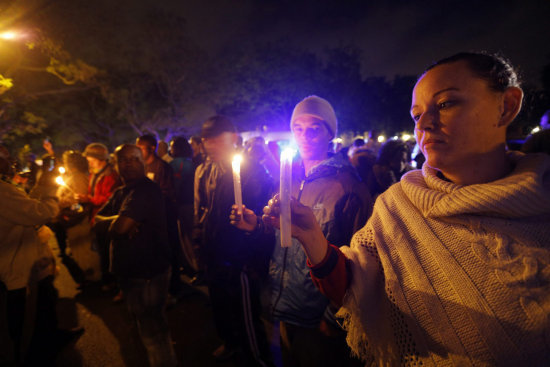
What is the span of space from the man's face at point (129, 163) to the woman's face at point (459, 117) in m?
2.84

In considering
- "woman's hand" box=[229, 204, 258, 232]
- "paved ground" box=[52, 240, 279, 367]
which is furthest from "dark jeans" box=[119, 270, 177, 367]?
"woman's hand" box=[229, 204, 258, 232]

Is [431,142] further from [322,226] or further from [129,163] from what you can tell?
[129,163]

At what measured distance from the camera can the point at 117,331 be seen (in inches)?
147

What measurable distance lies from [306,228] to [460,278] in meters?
0.74

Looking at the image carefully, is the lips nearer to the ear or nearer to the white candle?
the ear

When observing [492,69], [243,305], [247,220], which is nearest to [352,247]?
[247,220]

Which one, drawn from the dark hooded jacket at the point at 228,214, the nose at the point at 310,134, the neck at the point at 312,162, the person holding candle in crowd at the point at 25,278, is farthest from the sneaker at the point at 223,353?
the nose at the point at 310,134

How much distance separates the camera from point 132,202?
2576 millimetres

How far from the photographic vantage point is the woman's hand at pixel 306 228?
1.20 meters

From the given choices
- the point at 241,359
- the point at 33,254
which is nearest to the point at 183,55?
the point at 33,254

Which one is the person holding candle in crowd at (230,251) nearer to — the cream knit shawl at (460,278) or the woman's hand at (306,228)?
the woman's hand at (306,228)

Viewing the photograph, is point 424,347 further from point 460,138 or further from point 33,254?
point 33,254

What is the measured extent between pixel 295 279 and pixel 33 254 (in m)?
3.34

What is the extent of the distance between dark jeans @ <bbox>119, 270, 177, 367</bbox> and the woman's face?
3112mm
